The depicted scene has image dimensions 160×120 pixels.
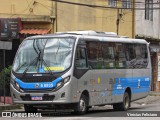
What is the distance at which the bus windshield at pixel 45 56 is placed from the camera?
17.7m

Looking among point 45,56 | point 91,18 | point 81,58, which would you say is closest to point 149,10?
point 91,18

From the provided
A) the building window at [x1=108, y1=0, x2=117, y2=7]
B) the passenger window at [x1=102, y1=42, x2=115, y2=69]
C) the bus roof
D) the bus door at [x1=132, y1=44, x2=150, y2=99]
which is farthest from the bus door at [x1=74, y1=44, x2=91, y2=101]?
the building window at [x1=108, y1=0, x2=117, y2=7]

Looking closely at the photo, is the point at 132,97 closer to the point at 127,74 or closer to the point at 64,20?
the point at 127,74

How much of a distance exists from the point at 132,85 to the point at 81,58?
5.01 m

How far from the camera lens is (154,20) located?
40.1 metres

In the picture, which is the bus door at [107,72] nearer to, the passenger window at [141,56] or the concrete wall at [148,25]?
the passenger window at [141,56]

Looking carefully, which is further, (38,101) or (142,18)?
(142,18)

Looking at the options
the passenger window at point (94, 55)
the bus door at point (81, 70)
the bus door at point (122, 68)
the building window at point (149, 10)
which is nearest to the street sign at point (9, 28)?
the bus door at point (122, 68)

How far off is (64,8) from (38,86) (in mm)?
12180

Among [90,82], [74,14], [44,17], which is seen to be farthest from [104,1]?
[90,82]

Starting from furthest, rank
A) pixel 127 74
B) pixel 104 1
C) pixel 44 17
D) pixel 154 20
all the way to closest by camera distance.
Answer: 1. pixel 154 20
2. pixel 104 1
3. pixel 44 17
4. pixel 127 74

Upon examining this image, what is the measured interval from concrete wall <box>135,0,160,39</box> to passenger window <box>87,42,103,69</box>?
16856 mm

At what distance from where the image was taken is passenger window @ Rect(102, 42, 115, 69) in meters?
20.2

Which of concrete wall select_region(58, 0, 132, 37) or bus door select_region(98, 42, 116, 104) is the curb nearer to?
bus door select_region(98, 42, 116, 104)
